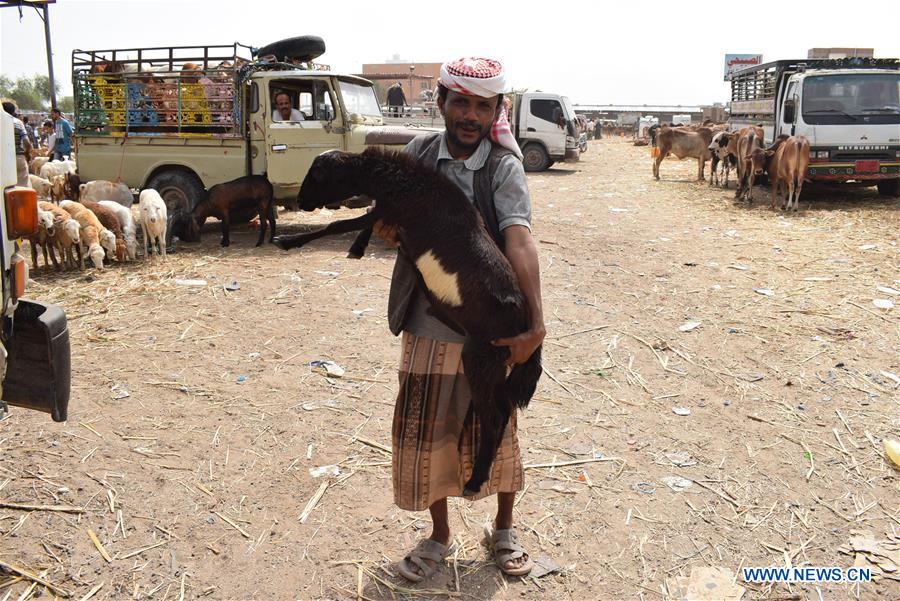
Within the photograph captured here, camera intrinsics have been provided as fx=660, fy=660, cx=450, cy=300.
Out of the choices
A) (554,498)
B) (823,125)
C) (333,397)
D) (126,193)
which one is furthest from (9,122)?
(823,125)

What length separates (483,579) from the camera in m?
2.61

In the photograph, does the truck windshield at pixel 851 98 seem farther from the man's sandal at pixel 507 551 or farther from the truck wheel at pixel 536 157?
the man's sandal at pixel 507 551

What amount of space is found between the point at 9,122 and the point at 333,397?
2.30m

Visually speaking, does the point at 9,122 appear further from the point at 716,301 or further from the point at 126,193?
the point at 126,193

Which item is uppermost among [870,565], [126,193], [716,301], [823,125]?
[823,125]

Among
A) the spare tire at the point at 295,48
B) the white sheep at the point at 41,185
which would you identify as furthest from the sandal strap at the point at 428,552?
the white sheep at the point at 41,185

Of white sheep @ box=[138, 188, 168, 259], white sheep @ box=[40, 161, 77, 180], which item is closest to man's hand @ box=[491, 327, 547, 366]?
white sheep @ box=[138, 188, 168, 259]

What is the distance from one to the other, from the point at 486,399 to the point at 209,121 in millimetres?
8078

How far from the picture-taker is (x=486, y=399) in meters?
2.29

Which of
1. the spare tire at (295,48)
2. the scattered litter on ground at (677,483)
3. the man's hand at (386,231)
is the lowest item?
the scattered litter on ground at (677,483)

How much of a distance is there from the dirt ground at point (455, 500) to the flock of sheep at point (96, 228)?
0.45m

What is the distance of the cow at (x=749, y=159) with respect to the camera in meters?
12.2

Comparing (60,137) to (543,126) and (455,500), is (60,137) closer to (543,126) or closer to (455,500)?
(543,126)

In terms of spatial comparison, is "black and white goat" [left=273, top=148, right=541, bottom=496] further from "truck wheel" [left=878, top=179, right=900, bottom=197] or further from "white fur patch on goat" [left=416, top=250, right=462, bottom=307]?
"truck wheel" [left=878, top=179, right=900, bottom=197]
